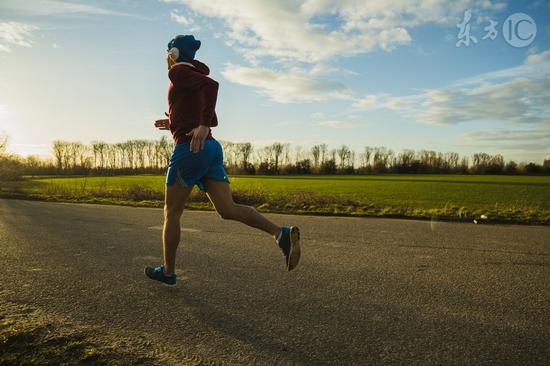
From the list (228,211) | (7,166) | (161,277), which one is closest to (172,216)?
(228,211)

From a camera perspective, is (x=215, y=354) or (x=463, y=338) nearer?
(x=215, y=354)

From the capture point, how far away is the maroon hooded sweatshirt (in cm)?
313

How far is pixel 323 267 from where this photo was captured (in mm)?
4461

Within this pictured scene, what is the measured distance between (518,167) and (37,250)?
383 ft

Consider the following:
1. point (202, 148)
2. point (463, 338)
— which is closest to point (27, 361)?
point (202, 148)

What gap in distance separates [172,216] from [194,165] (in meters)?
0.56

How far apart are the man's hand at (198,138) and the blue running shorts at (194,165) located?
A: 0.27 ft

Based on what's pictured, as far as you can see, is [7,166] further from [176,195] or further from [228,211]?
[228,211]

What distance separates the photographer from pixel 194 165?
3.22 meters

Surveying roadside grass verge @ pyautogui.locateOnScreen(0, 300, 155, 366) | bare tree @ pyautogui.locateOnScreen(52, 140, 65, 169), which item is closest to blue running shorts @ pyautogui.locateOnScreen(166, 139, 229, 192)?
roadside grass verge @ pyautogui.locateOnScreen(0, 300, 155, 366)

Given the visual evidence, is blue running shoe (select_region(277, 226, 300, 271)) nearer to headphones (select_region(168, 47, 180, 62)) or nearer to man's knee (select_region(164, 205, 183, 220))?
man's knee (select_region(164, 205, 183, 220))

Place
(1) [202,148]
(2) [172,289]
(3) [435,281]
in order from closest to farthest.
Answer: (1) [202,148], (2) [172,289], (3) [435,281]

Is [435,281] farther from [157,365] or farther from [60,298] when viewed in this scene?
[60,298]

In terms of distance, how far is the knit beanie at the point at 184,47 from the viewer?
3279 millimetres
